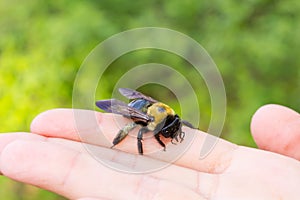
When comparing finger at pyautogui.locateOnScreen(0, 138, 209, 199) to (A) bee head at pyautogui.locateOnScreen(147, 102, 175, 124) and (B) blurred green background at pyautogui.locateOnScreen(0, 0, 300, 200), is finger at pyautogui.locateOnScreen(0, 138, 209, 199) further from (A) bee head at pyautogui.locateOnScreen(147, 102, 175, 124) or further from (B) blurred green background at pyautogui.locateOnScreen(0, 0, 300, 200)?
(B) blurred green background at pyautogui.locateOnScreen(0, 0, 300, 200)

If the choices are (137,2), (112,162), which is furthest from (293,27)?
(112,162)

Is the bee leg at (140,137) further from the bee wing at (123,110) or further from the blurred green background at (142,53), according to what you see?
the blurred green background at (142,53)

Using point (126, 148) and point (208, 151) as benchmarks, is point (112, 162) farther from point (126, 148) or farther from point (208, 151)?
point (208, 151)

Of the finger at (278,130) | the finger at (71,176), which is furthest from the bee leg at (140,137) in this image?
the finger at (278,130)

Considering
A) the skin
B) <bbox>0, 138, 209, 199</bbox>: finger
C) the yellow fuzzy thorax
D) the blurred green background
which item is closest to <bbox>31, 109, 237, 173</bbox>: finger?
the skin

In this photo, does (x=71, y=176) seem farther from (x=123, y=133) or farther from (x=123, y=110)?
(x=123, y=110)
